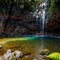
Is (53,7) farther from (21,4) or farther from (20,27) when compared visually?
(20,27)

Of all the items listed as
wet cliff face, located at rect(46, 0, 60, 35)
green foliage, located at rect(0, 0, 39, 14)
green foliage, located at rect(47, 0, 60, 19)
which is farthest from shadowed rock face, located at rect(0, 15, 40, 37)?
green foliage, located at rect(47, 0, 60, 19)

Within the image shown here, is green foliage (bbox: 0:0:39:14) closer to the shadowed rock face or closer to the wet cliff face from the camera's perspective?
the shadowed rock face

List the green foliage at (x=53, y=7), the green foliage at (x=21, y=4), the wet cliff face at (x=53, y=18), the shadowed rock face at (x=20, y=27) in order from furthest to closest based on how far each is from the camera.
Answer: the shadowed rock face at (x=20, y=27)
the green foliage at (x=21, y=4)
the wet cliff face at (x=53, y=18)
the green foliage at (x=53, y=7)

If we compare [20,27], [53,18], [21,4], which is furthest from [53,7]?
[20,27]

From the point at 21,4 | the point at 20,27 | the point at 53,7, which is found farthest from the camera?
the point at 20,27

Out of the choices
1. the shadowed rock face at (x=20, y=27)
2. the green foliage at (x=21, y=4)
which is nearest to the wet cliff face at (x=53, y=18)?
the shadowed rock face at (x=20, y=27)

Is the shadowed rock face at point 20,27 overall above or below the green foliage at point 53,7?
below

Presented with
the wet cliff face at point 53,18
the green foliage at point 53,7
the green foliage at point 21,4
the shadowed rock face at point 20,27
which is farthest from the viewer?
the shadowed rock face at point 20,27

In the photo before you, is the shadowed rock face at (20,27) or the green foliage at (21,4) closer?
the green foliage at (21,4)

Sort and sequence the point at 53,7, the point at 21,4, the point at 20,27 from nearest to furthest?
the point at 53,7 → the point at 21,4 → the point at 20,27

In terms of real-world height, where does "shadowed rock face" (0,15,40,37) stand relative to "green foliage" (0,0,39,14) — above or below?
below

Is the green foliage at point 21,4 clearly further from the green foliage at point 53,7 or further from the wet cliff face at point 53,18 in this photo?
the green foliage at point 53,7

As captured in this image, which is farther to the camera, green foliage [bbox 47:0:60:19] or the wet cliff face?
the wet cliff face

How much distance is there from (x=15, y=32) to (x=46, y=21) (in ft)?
10.5
